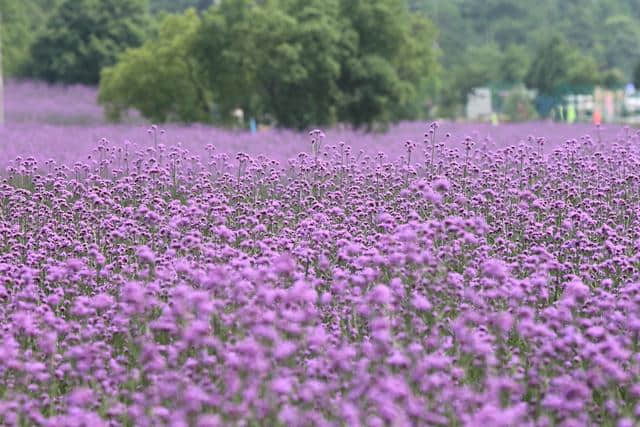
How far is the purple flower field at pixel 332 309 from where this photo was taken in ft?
12.7

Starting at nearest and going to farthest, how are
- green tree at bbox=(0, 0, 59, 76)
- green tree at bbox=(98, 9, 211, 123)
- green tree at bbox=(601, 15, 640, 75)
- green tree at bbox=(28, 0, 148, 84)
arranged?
green tree at bbox=(98, 9, 211, 123) < green tree at bbox=(28, 0, 148, 84) < green tree at bbox=(0, 0, 59, 76) < green tree at bbox=(601, 15, 640, 75)

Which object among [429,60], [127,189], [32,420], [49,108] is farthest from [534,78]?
[32,420]

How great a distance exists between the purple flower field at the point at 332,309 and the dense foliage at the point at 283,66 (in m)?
13.3

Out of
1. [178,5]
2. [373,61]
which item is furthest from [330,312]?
[178,5]

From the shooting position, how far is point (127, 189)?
28.3 feet

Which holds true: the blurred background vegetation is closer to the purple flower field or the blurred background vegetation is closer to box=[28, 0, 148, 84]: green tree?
the purple flower field

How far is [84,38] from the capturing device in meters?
42.8

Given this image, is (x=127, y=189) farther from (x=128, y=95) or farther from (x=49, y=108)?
(x=49, y=108)

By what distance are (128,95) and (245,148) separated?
37.5ft

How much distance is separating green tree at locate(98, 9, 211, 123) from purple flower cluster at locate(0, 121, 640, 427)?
50.7ft

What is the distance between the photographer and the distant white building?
195 feet

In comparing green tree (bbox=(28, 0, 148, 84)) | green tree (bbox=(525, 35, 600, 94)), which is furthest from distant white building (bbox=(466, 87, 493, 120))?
green tree (bbox=(28, 0, 148, 84))

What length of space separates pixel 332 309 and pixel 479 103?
5567 cm

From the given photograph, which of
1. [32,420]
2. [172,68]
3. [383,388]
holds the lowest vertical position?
[32,420]
